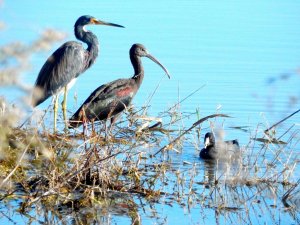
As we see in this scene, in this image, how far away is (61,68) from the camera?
11.4m

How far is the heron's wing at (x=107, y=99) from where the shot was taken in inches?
411

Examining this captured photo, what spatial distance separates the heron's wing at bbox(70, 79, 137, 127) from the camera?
1045 centimetres

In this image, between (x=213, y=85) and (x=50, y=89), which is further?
(x=213, y=85)

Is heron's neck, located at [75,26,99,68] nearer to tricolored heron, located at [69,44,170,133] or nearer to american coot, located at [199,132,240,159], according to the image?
tricolored heron, located at [69,44,170,133]

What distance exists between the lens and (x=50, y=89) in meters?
11.3

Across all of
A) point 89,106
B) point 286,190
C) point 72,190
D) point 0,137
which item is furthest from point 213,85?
point 0,137

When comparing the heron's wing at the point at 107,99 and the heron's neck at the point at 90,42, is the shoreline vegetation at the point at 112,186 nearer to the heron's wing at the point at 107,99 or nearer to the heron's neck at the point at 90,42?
the heron's wing at the point at 107,99

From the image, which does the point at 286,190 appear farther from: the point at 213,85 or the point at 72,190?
the point at 213,85

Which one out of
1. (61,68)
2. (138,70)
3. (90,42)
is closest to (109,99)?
(138,70)

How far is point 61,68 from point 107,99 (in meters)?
1.03

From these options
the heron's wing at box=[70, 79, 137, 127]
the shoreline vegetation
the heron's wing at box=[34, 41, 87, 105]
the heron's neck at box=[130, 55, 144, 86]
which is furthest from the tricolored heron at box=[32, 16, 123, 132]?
the shoreline vegetation

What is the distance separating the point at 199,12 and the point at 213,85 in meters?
5.93

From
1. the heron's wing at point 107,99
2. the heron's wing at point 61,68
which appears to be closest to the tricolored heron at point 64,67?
the heron's wing at point 61,68

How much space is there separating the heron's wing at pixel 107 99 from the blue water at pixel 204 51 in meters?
0.63
